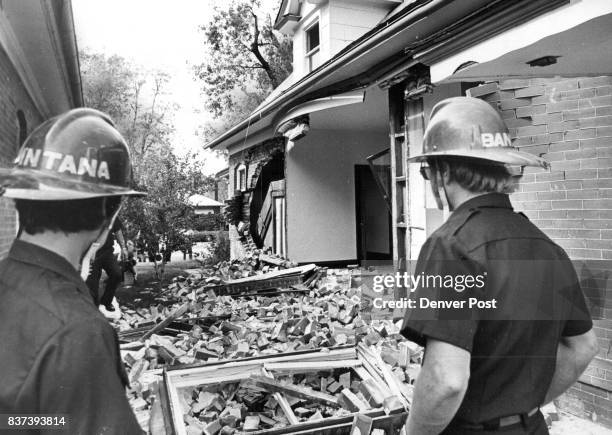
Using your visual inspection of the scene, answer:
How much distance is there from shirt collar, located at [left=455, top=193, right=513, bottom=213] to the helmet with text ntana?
0.96 meters

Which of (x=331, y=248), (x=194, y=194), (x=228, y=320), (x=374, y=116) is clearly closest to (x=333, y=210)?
(x=331, y=248)

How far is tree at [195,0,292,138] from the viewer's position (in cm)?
1070

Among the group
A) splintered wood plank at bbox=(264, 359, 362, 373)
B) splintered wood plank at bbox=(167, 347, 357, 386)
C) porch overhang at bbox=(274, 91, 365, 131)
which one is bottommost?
splintered wood plank at bbox=(264, 359, 362, 373)

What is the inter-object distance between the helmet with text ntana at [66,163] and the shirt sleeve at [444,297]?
825mm

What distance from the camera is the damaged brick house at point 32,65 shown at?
218 centimetres

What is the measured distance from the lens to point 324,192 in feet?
30.3

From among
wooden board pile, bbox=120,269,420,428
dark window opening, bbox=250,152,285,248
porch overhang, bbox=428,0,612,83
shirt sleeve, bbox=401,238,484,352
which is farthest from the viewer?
dark window opening, bbox=250,152,285,248

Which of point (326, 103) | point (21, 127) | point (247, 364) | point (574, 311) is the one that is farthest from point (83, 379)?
point (326, 103)

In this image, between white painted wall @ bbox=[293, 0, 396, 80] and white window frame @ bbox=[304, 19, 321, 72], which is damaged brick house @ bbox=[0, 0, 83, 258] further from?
white window frame @ bbox=[304, 19, 321, 72]

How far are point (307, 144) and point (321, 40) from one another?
6.97 feet

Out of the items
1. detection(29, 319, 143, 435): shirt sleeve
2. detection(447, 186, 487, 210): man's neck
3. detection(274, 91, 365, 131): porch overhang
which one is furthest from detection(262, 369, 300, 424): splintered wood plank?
detection(274, 91, 365, 131): porch overhang

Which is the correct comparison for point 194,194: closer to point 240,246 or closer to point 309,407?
point 309,407

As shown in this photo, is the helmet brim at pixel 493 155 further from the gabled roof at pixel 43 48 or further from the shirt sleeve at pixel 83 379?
the gabled roof at pixel 43 48

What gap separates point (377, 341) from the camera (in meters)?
3.91
